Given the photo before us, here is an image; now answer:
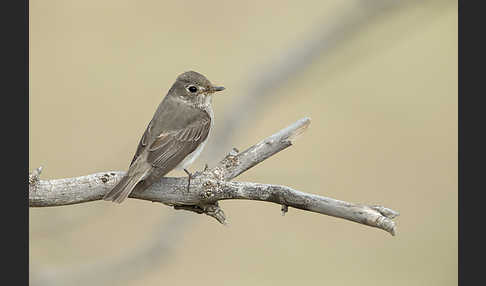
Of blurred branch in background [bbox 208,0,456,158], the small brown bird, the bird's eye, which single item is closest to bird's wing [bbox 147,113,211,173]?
the small brown bird

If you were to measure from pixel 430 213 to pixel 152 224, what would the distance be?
4585 millimetres

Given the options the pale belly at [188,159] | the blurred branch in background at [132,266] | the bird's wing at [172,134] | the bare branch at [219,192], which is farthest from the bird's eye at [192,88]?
the blurred branch in background at [132,266]

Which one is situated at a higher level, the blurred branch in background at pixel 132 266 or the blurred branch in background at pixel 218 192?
the blurred branch in background at pixel 218 192

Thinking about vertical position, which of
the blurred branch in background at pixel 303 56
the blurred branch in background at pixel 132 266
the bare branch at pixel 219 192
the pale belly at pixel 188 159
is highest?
the blurred branch in background at pixel 303 56

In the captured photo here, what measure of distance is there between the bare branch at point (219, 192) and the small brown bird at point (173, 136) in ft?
0.34

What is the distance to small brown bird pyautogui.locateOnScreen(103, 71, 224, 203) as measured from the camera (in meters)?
5.21

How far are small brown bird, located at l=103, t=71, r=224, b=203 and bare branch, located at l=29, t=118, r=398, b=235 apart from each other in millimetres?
102

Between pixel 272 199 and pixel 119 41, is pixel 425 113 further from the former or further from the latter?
pixel 272 199

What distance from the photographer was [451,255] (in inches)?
399

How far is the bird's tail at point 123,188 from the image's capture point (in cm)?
491

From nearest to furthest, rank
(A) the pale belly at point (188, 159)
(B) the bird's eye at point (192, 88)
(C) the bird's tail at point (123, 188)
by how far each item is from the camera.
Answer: (C) the bird's tail at point (123, 188) < (A) the pale belly at point (188, 159) < (B) the bird's eye at point (192, 88)

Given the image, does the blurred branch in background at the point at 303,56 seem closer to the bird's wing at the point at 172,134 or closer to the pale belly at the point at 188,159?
the bird's wing at the point at 172,134

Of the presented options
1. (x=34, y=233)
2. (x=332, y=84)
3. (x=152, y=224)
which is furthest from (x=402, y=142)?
(x=34, y=233)

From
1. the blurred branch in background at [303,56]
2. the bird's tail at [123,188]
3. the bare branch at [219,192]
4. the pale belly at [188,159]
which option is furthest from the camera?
the blurred branch in background at [303,56]
